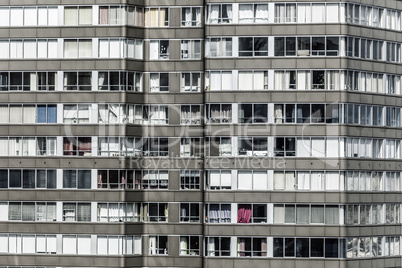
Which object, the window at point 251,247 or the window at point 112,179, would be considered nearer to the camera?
the window at point 251,247

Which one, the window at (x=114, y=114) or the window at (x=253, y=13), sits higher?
the window at (x=253, y=13)

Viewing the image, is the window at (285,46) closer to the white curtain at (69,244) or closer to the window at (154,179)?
the window at (154,179)

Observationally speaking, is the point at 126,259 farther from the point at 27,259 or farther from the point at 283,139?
the point at 283,139

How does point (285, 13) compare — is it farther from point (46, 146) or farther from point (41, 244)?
point (41, 244)

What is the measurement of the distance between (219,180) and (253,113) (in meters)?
6.55

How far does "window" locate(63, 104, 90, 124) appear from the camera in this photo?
2923 inches

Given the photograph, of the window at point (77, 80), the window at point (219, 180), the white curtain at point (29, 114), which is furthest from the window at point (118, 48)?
the window at point (219, 180)

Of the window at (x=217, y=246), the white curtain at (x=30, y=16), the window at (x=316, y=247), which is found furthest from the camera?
the white curtain at (x=30, y=16)

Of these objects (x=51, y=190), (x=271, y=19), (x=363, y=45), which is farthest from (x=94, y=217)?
(x=363, y=45)

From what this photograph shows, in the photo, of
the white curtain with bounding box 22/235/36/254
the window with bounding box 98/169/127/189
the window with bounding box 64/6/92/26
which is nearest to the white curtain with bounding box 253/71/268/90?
the window with bounding box 98/169/127/189

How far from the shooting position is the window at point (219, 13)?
244 ft

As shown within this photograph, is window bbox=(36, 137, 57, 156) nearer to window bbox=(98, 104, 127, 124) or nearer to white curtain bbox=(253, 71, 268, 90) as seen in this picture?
window bbox=(98, 104, 127, 124)

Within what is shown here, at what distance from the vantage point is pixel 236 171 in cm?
7362

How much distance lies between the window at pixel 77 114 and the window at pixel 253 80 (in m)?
13.7
